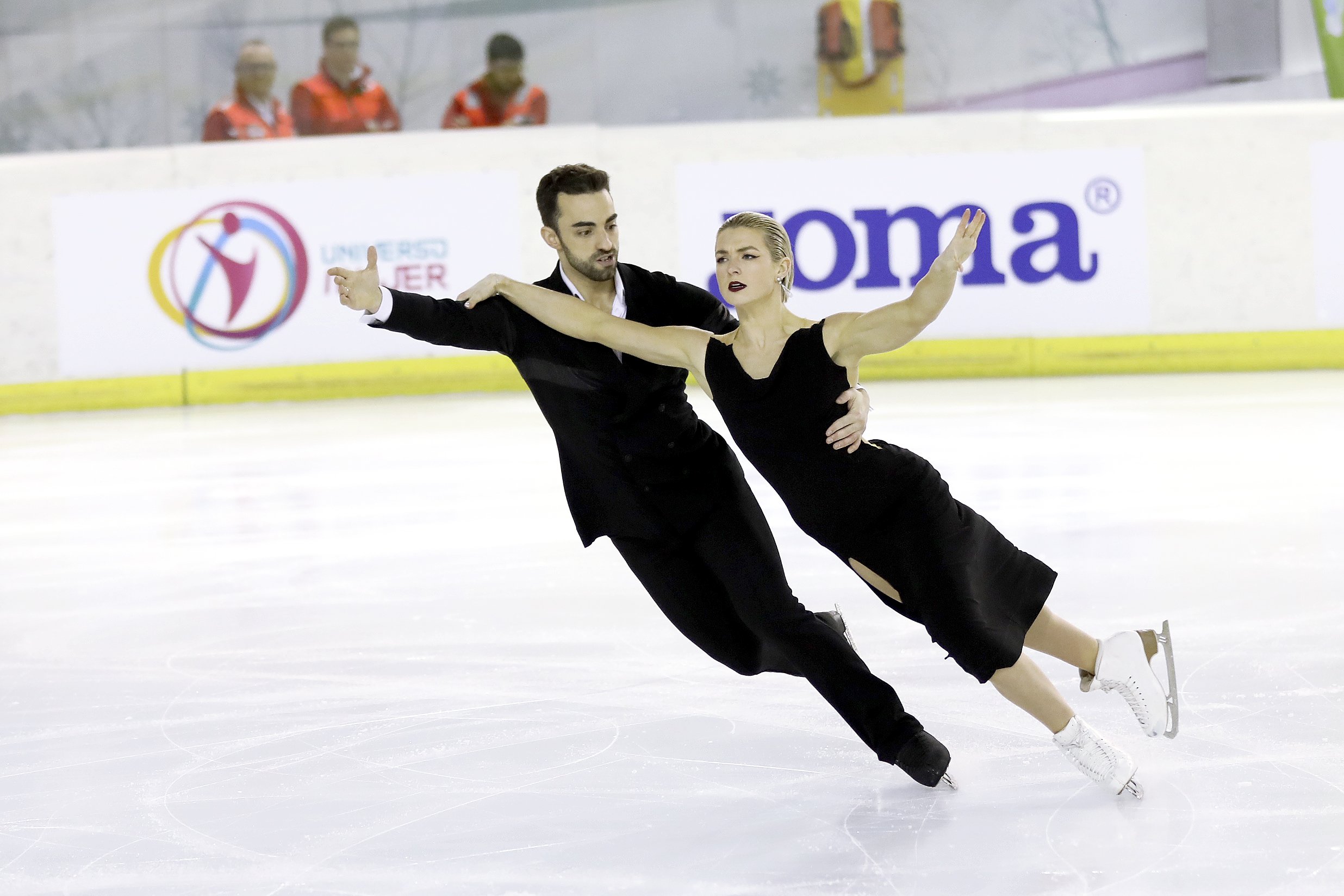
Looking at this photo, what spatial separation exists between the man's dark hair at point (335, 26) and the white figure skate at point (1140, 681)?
363 inches

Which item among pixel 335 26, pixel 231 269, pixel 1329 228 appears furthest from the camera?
pixel 335 26

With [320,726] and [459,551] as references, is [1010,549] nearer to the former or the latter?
[320,726]

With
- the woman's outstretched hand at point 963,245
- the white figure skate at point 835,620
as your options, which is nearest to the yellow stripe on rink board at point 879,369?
the white figure skate at point 835,620

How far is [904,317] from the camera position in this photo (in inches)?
100

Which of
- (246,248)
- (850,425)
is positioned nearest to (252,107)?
(246,248)

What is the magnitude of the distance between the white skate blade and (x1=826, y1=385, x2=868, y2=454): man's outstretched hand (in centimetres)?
68

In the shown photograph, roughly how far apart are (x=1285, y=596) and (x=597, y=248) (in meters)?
2.23

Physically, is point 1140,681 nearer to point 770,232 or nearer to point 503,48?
point 770,232

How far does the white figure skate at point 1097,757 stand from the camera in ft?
8.59

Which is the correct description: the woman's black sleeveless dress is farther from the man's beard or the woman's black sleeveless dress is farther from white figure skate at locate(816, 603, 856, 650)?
white figure skate at locate(816, 603, 856, 650)

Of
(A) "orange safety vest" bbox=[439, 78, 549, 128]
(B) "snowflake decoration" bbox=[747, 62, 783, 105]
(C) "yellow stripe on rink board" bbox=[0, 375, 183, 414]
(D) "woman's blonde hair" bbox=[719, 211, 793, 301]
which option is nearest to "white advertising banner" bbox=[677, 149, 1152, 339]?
(B) "snowflake decoration" bbox=[747, 62, 783, 105]

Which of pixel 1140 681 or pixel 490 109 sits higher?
pixel 490 109

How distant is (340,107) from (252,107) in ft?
2.07

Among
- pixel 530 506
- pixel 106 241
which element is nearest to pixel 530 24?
pixel 106 241
